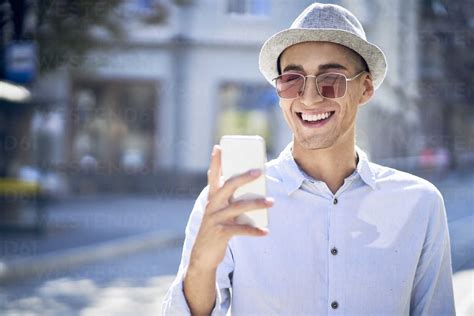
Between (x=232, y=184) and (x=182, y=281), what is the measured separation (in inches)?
14.3

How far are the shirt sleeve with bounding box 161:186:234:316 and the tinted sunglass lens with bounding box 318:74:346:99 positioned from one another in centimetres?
45

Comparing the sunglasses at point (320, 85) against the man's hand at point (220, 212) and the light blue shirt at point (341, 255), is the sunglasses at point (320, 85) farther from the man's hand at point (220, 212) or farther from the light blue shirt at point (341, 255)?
the man's hand at point (220, 212)

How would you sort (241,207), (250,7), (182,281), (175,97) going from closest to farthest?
(241,207)
(182,281)
(250,7)
(175,97)

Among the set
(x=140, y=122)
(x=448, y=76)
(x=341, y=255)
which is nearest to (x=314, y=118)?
(x=341, y=255)

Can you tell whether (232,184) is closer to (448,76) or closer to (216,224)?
(216,224)

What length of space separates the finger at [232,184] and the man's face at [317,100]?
568 mm

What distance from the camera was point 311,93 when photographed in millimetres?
2051

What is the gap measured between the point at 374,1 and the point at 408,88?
8324 millimetres

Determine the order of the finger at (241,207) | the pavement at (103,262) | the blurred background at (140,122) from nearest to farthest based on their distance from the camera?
the finger at (241,207) → the pavement at (103,262) → the blurred background at (140,122)

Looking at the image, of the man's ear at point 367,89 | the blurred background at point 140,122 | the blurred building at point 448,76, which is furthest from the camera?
the blurred building at point 448,76

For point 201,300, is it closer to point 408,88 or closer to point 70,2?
point 70,2

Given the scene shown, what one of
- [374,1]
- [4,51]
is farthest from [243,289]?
[374,1]

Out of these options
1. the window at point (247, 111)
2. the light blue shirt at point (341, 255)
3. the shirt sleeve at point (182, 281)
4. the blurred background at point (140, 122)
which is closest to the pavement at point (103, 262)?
the blurred background at point (140, 122)

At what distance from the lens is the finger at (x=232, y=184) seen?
1484 millimetres
